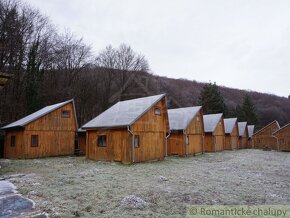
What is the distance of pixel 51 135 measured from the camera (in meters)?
22.0

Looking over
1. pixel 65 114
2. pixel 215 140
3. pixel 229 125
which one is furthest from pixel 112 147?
pixel 229 125

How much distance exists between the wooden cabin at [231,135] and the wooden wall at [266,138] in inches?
234

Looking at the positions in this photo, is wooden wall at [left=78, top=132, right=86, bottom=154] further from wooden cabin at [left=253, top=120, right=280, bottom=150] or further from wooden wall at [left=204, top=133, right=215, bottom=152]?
wooden cabin at [left=253, top=120, right=280, bottom=150]

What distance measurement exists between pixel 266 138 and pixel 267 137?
0.81 feet

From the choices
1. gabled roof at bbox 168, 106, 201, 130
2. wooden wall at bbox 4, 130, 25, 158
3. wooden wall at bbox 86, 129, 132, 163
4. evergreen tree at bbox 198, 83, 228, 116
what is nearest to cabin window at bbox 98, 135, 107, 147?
wooden wall at bbox 86, 129, 132, 163

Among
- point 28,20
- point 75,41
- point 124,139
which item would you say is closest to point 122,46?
point 75,41

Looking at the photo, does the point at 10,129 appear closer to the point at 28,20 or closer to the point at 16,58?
the point at 16,58

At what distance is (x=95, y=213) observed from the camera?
6344 mm

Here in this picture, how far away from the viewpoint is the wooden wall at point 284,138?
35.7 meters

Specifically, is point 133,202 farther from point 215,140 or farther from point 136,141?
point 215,140

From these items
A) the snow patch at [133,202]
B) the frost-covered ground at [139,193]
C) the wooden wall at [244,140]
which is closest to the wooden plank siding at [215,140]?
the wooden wall at [244,140]

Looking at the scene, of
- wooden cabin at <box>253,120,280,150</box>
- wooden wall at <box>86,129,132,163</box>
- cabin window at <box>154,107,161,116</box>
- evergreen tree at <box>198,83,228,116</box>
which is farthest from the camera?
evergreen tree at <box>198,83,228,116</box>

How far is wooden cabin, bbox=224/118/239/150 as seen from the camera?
3719cm

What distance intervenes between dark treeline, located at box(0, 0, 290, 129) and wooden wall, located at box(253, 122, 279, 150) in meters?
16.8
